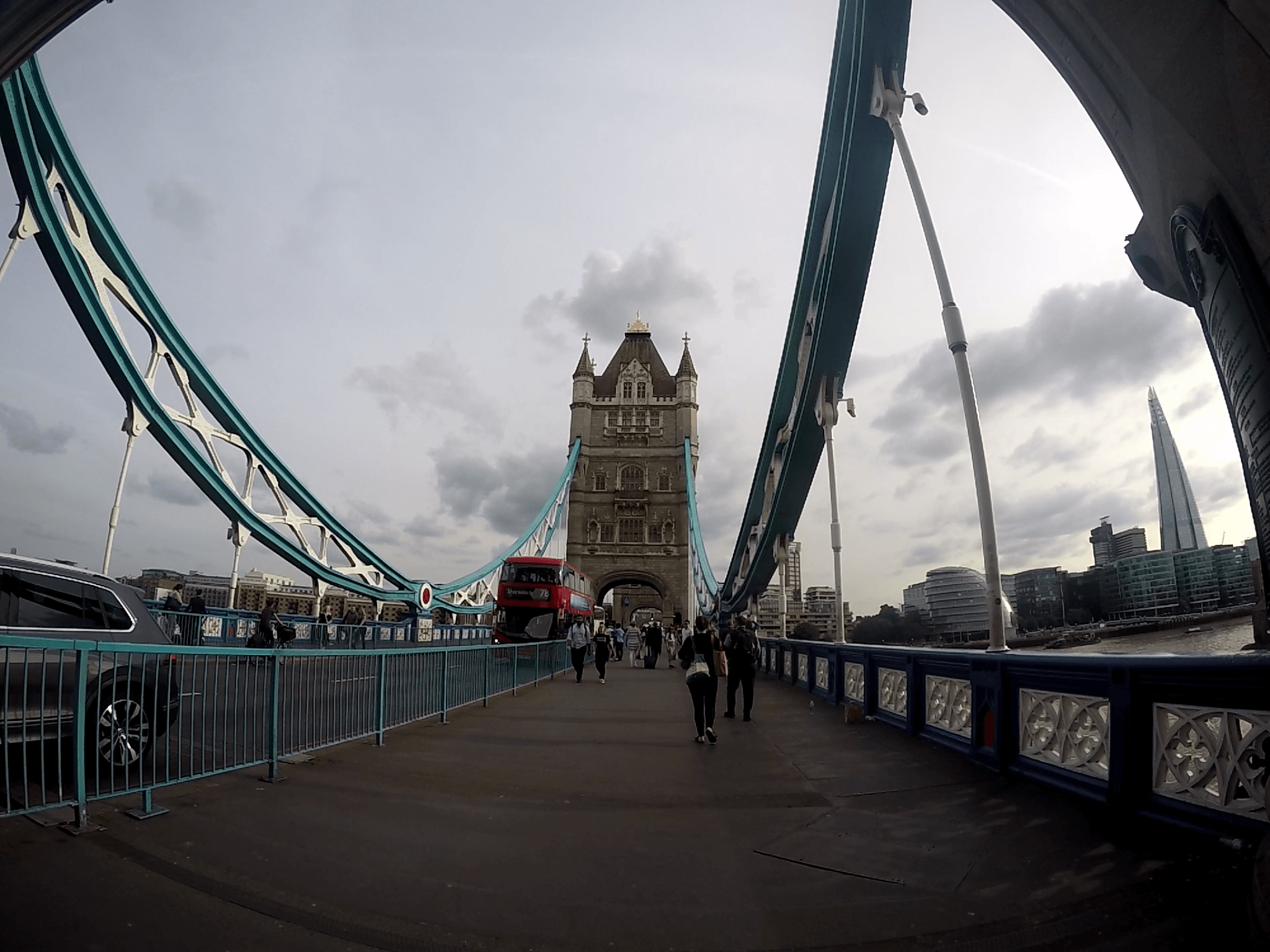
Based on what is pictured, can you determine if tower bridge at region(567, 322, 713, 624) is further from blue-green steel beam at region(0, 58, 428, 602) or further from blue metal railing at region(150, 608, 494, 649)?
blue-green steel beam at region(0, 58, 428, 602)

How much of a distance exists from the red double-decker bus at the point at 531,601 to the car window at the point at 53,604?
16.3m

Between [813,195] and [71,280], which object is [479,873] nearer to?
[813,195]

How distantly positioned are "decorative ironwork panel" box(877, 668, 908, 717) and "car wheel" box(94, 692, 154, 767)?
19.8ft

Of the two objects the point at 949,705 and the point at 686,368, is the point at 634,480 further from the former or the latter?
the point at 949,705

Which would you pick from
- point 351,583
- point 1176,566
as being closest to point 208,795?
point 1176,566

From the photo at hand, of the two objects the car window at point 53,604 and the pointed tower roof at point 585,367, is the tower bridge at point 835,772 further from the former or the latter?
the pointed tower roof at point 585,367

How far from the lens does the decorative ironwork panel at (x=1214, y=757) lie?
111 inches

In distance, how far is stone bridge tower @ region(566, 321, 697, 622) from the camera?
57.4 m

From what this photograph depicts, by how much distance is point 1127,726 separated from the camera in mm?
3520

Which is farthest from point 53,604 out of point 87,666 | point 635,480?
point 635,480

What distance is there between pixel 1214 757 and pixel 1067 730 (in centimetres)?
104

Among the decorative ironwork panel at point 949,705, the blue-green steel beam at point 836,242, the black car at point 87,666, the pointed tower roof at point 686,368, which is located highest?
the pointed tower roof at point 686,368

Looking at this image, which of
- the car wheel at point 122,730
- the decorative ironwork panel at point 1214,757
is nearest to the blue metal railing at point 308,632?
the car wheel at point 122,730

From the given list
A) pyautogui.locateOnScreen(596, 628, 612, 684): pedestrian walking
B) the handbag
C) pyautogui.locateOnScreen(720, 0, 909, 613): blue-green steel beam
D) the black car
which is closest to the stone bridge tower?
pyautogui.locateOnScreen(720, 0, 909, 613): blue-green steel beam
